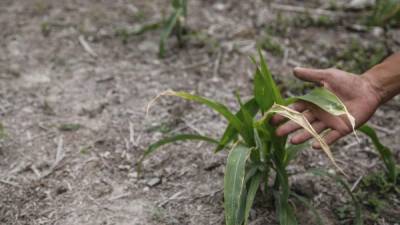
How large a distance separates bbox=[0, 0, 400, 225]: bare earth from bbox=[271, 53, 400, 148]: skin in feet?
1.33

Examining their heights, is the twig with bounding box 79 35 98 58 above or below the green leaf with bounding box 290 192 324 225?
above

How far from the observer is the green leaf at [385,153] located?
218 centimetres

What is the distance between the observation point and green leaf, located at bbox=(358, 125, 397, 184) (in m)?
2.18

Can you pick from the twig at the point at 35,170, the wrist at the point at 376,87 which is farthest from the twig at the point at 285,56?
the twig at the point at 35,170

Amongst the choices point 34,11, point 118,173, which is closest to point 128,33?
point 34,11

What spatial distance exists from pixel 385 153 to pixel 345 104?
1.15 feet

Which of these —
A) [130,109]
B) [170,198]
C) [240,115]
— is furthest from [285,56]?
[170,198]

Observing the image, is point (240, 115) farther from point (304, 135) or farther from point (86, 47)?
point (86, 47)

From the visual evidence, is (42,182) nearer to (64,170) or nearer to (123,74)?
(64,170)

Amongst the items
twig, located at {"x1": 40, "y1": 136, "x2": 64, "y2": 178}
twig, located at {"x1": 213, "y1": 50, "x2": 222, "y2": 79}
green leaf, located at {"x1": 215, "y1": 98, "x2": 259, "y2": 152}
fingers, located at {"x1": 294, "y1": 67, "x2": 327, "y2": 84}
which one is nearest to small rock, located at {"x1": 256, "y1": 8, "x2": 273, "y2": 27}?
twig, located at {"x1": 213, "y1": 50, "x2": 222, "y2": 79}

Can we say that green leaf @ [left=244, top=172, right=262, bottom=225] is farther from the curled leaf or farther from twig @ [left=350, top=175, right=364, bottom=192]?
twig @ [left=350, top=175, right=364, bottom=192]

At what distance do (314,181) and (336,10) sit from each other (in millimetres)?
1887

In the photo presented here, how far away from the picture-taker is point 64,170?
2.52 metres

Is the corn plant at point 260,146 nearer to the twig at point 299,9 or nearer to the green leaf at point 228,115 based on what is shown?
the green leaf at point 228,115
